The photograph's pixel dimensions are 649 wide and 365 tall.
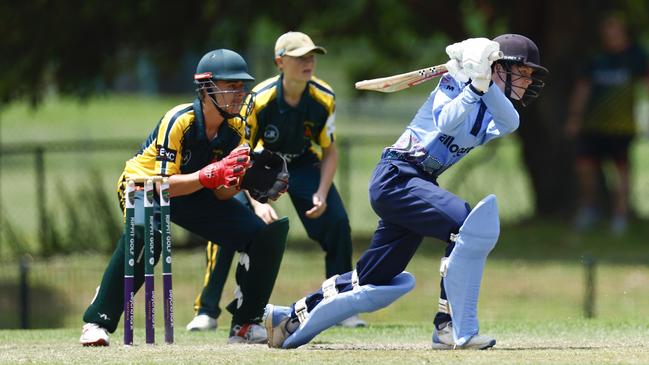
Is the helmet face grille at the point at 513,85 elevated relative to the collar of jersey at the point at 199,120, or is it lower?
elevated

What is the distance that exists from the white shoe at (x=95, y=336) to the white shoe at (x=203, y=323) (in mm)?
1649

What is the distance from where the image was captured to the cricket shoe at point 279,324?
302 inches

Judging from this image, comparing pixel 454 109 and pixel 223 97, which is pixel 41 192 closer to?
pixel 223 97

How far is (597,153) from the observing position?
51.4 feet

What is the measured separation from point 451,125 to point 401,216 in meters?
0.60

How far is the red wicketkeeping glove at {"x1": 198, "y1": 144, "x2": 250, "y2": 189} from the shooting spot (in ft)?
24.7

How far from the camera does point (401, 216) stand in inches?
291

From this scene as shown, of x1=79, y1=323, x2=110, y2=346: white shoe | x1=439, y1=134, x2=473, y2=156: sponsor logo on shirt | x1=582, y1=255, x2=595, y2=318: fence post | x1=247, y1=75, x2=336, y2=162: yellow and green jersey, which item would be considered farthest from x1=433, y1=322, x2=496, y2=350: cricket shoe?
x1=582, y1=255, x2=595, y2=318: fence post

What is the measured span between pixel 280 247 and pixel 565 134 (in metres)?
8.95

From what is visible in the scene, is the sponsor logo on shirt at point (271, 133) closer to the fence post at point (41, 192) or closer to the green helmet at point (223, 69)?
the green helmet at point (223, 69)

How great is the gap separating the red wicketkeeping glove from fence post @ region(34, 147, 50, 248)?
801 cm

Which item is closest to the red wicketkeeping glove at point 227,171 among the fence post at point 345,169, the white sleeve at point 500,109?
the white sleeve at point 500,109

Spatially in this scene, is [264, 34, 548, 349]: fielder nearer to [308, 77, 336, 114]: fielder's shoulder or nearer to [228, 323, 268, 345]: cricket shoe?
[228, 323, 268, 345]: cricket shoe

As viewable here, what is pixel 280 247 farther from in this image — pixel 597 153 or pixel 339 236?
pixel 597 153
